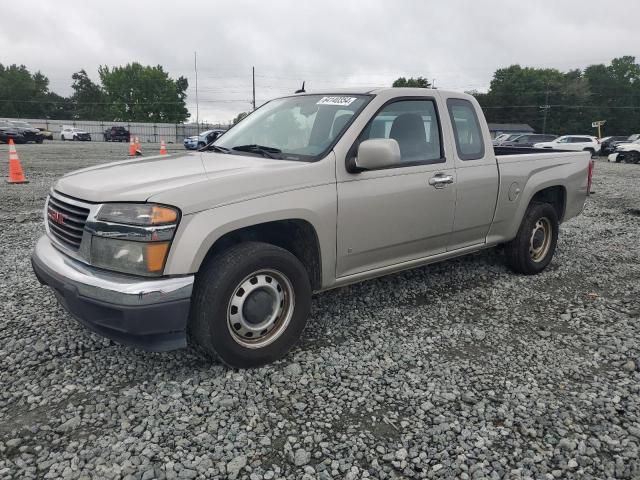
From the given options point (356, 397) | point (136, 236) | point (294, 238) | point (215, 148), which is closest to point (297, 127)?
point (215, 148)

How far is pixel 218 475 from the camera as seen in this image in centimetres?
220

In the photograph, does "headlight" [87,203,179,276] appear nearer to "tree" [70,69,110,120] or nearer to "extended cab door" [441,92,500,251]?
"extended cab door" [441,92,500,251]

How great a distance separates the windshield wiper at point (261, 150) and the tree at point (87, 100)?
319 feet

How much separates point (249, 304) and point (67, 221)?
125cm

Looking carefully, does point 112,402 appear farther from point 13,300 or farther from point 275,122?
point 275,122

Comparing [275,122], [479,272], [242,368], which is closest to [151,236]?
[242,368]

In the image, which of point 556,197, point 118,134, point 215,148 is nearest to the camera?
point 215,148

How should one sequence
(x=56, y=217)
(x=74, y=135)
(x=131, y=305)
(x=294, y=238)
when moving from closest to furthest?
(x=131, y=305) < (x=56, y=217) < (x=294, y=238) < (x=74, y=135)

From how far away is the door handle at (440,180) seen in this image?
3904 mm

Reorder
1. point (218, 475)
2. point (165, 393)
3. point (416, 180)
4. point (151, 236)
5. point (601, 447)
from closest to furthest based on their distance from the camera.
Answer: point (218, 475)
point (601, 447)
point (151, 236)
point (165, 393)
point (416, 180)

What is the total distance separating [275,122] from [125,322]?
2150 mm

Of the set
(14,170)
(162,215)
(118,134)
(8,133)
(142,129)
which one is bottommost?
(14,170)

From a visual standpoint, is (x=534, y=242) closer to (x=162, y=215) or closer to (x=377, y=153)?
(x=377, y=153)

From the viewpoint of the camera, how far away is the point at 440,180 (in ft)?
13.0
